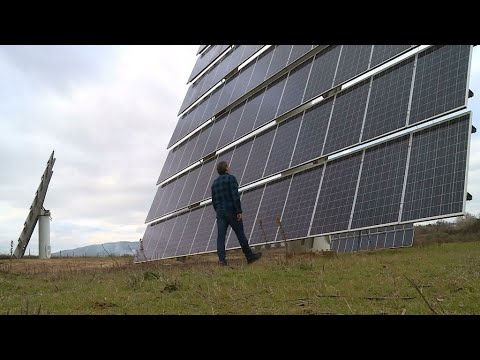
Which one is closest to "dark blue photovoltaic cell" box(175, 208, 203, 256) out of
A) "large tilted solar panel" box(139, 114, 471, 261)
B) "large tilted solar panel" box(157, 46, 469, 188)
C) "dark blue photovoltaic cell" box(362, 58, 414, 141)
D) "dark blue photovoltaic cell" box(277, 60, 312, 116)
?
"large tilted solar panel" box(139, 114, 471, 261)

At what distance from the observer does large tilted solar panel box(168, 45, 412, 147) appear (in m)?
8.81

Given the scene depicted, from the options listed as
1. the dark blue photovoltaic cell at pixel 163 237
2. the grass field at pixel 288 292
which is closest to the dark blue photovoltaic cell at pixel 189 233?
the dark blue photovoltaic cell at pixel 163 237

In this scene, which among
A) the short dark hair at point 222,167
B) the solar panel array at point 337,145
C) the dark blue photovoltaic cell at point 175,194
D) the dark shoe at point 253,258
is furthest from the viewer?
the dark blue photovoltaic cell at point 175,194

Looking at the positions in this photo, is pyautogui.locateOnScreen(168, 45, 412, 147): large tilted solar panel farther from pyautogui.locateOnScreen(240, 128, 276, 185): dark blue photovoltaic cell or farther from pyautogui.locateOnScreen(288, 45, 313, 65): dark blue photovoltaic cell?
pyautogui.locateOnScreen(240, 128, 276, 185): dark blue photovoltaic cell

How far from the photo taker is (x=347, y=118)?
840 cm

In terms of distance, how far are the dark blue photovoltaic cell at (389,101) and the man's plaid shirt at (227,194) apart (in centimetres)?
247

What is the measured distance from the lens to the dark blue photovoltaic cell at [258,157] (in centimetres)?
1020

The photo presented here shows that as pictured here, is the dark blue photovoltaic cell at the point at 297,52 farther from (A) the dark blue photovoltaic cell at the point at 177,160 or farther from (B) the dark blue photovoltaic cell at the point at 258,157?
(A) the dark blue photovoltaic cell at the point at 177,160

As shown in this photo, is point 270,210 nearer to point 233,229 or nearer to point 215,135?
point 233,229

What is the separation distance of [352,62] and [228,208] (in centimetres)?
424

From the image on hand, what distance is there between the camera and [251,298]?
4.34 m
